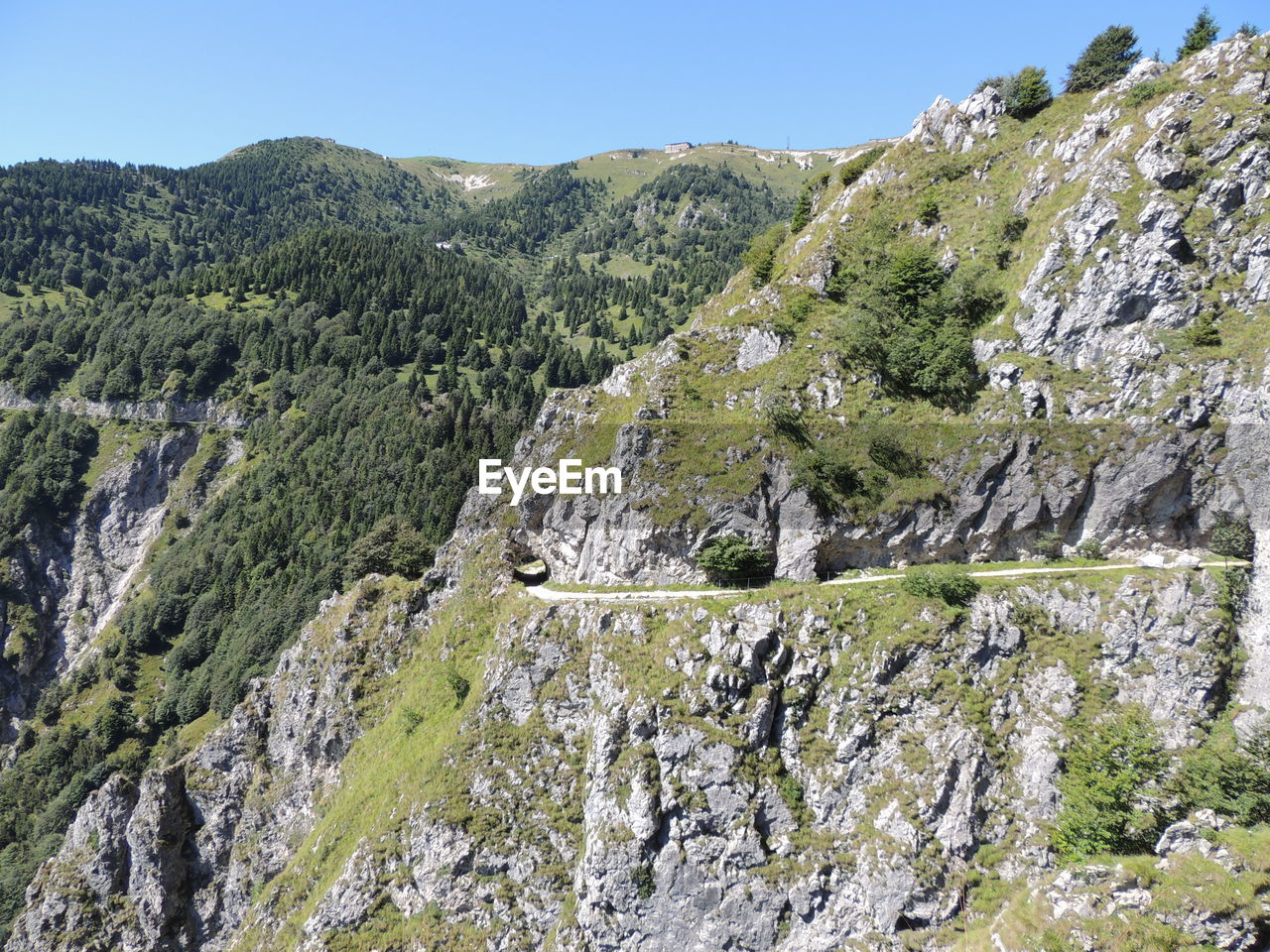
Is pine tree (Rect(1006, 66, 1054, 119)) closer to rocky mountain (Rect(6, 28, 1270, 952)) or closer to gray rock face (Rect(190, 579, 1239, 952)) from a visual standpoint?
rocky mountain (Rect(6, 28, 1270, 952))

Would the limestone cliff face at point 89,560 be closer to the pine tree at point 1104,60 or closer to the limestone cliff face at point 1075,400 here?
the limestone cliff face at point 1075,400

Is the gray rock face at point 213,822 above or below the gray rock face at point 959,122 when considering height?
below

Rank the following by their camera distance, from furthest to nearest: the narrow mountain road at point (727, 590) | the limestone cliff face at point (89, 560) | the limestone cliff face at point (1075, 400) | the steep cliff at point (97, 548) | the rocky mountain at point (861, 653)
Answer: the steep cliff at point (97, 548) < the limestone cliff face at point (89, 560) < the limestone cliff face at point (1075, 400) < the narrow mountain road at point (727, 590) < the rocky mountain at point (861, 653)

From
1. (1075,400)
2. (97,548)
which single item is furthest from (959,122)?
(97,548)

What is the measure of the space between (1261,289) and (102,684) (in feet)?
546

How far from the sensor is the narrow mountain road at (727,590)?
47.8m

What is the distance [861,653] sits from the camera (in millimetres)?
47312

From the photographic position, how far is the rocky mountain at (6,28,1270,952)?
40.9 meters

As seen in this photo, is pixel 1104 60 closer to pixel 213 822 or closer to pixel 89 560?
pixel 213 822

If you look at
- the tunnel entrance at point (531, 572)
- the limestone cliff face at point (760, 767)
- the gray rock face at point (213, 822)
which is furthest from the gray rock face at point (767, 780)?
the gray rock face at point (213, 822)

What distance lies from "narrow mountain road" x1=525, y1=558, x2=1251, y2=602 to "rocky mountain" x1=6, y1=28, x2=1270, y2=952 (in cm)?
70

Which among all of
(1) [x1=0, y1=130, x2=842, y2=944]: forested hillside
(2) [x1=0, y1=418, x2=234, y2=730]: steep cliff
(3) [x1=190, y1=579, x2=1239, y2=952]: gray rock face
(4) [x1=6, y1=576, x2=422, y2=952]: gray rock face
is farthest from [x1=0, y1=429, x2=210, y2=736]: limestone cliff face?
(3) [x1=190, y1=579, x2=1239, y2=952]: gray rock face

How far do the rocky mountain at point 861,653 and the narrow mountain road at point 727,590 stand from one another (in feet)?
2.31

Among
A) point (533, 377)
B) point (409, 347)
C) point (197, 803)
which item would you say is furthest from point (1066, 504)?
point (409, 347)
